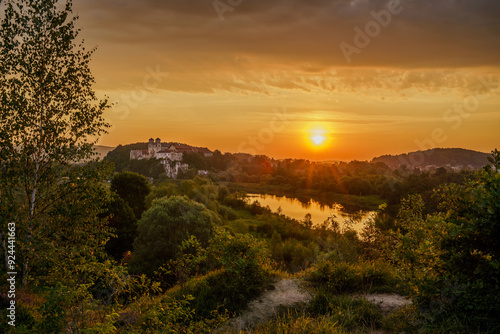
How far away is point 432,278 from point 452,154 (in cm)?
9529

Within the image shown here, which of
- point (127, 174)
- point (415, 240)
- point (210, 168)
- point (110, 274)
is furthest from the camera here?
point (210, 168)

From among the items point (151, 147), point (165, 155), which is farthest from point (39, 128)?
point (151, 147)

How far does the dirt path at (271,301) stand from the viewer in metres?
7.26

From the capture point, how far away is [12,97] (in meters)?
8.87

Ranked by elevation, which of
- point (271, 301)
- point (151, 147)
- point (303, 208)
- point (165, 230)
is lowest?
point (303, 208)

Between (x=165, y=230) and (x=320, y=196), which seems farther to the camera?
(x=320, y=196)

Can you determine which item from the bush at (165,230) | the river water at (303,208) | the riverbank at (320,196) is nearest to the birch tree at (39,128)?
the bush at (165,230)

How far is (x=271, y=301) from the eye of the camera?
7.96 meters

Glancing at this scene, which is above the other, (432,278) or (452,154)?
(452,154)

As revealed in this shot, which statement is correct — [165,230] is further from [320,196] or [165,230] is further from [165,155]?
[165,155]

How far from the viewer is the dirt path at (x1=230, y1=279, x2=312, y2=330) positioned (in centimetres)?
726

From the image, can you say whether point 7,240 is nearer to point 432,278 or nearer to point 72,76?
point 72,76

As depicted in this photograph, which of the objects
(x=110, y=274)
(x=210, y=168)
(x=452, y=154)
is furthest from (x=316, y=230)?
(x=210, y=168)

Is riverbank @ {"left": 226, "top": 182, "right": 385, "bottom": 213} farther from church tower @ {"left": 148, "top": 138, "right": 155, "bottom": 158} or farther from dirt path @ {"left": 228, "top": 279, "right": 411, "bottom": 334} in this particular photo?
church tower @ {"left": 148, "top": 138, "right": 155, "bottom": 158}
